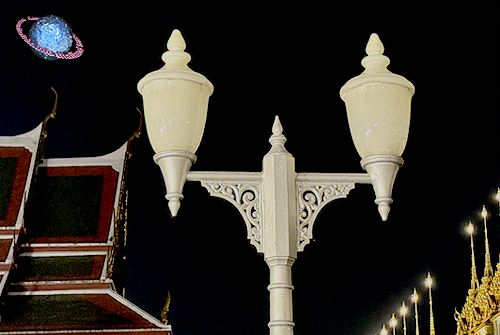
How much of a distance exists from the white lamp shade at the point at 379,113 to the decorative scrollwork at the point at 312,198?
22 cm

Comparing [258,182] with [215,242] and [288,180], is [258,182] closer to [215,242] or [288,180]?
[288,180]

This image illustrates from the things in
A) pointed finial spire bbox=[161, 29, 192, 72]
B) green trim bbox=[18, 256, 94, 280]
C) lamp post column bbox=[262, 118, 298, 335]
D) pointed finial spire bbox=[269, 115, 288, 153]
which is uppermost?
green trim bbox=[18, 256, 94, 280]

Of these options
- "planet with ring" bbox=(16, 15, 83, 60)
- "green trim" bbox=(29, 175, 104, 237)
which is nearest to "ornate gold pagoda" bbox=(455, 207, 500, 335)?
"green trim" bbox=(29, 175, 104, 237)

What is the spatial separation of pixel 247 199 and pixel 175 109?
552 millimetres

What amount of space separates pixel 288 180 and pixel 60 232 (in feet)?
33.6

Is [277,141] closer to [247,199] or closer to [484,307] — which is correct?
[247,199]

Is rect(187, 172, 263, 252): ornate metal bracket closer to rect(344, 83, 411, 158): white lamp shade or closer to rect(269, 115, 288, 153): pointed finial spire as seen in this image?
rect(269, 115, 288, 153): pointed finial spire

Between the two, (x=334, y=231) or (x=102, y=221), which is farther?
(x=334, y=231)

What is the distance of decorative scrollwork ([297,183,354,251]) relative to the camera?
4035mm

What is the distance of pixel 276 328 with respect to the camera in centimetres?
383

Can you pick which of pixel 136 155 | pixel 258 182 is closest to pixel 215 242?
pixel 136 155

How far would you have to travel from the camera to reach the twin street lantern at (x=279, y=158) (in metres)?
4.00

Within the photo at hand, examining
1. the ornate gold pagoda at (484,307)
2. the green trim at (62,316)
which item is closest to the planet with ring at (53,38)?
the green trim at (62,316)

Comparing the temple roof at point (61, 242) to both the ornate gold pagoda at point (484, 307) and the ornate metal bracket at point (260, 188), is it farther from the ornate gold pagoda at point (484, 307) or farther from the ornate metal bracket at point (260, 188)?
the ornate metal bracket at point (260, 188)
